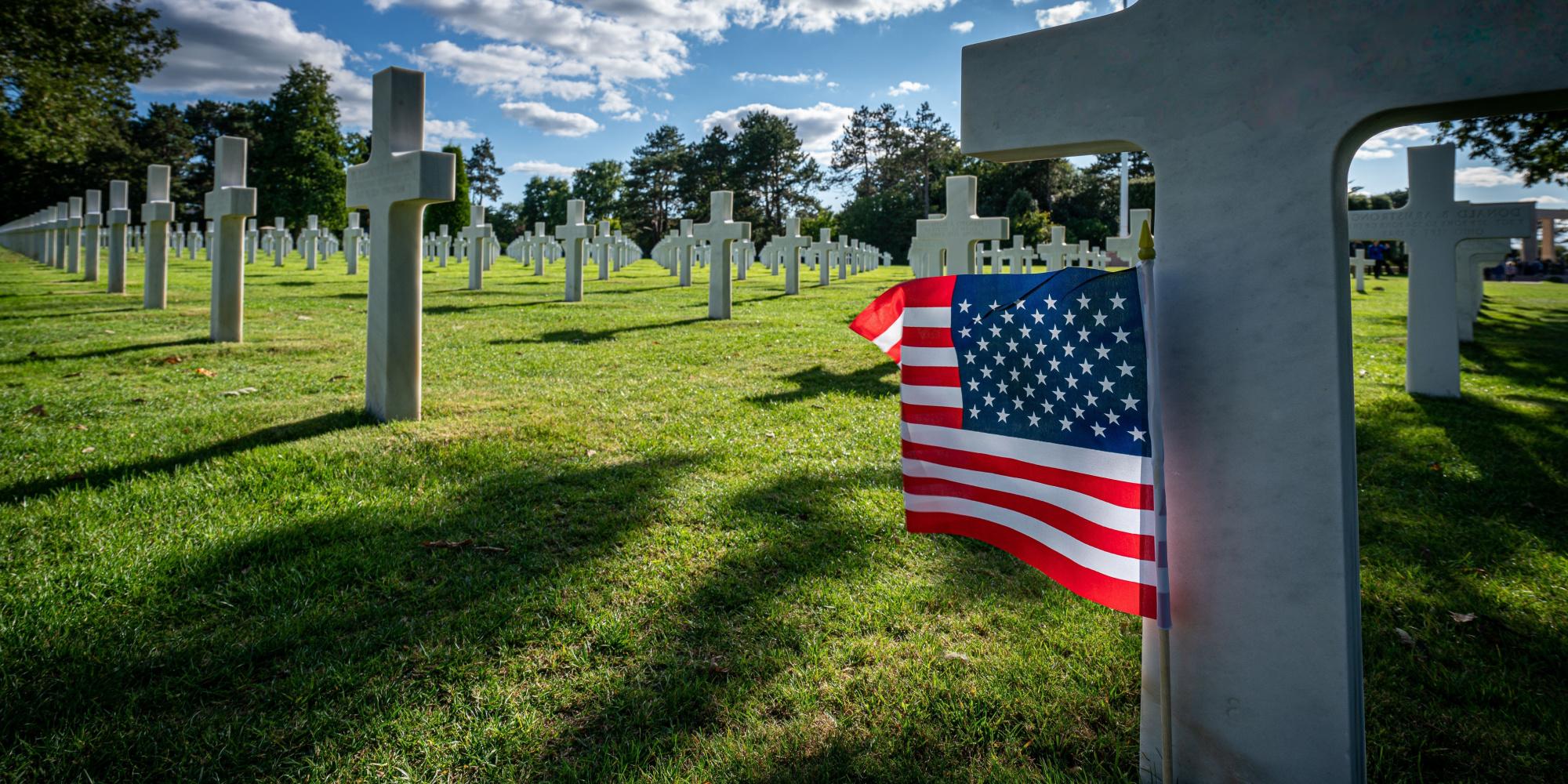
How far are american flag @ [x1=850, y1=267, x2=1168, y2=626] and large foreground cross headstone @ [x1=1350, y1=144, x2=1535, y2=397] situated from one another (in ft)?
22.6

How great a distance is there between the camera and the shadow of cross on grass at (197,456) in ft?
12.1

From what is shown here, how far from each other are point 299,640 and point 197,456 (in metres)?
2.55

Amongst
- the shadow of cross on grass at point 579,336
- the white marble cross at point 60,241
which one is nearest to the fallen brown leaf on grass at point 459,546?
the shadow of cross on grass at point 579,336

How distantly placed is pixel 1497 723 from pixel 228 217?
10768 mm

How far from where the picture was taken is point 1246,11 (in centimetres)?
175

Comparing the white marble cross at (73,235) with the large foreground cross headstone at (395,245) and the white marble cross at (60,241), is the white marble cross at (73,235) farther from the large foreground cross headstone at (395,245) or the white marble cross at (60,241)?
the large foreground cross headstone at (395,245)

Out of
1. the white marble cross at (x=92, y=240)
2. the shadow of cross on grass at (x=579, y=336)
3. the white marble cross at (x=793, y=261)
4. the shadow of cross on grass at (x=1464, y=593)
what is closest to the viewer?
the shadow of cross on grass at (x=1464, y=593)

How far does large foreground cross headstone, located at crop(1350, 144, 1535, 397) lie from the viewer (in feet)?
22.6

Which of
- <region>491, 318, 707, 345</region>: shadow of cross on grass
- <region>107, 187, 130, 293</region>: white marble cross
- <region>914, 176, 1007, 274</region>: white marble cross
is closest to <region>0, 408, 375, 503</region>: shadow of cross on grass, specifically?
<region>491, 318, 707, 345</region>: shadow of cross on grass

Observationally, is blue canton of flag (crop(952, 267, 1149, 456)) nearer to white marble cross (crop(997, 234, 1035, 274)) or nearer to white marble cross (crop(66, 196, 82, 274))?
white marble cross (crop(997, 234, 1035, 274))

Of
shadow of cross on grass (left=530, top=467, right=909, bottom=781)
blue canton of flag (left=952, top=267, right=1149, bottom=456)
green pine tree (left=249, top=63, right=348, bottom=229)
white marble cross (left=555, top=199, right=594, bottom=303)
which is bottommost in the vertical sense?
shadow of cross on grass (left=530, top=467, right=909, bottom=781)

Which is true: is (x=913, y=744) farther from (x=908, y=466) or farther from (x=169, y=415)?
(x=169, y=415)

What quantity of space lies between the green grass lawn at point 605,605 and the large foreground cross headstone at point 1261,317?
0.41m

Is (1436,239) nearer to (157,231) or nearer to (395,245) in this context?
(395,245)
